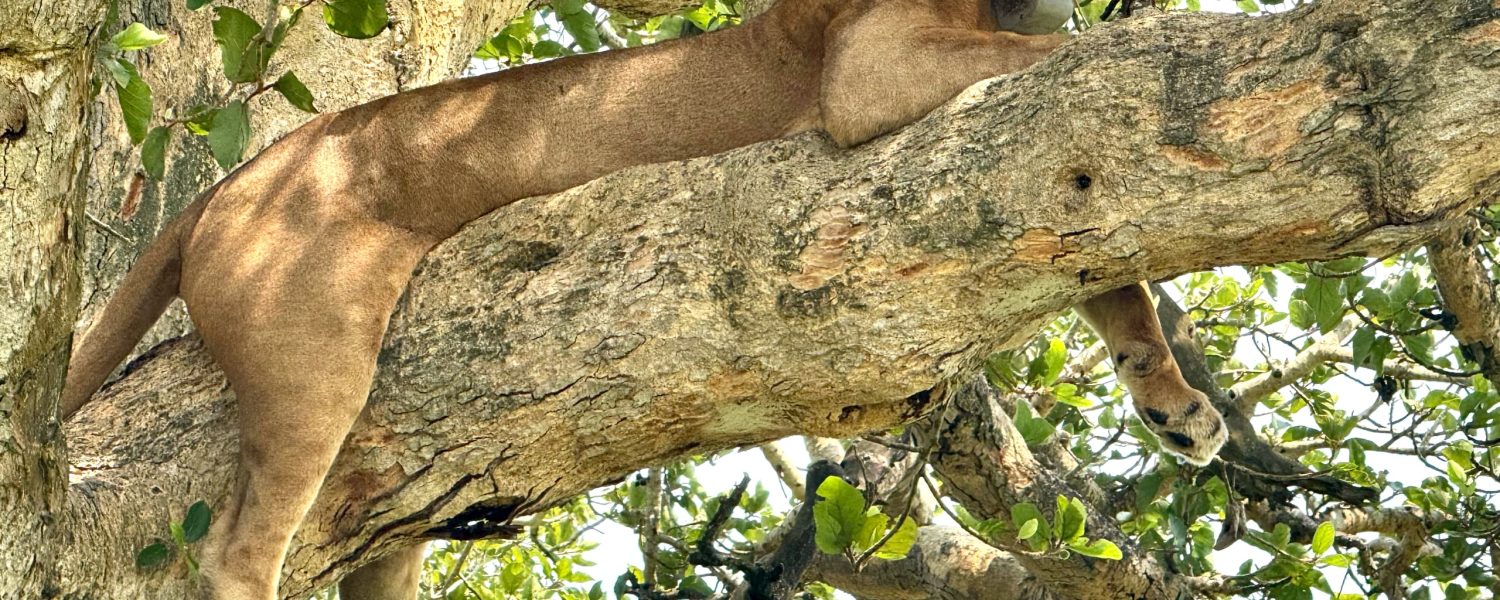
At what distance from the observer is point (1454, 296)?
4516 millimetres

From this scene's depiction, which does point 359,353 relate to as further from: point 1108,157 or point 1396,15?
point 1396,15

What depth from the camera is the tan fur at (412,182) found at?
11.4ft

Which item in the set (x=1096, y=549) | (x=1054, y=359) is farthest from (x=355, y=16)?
(x=1054, y=359)

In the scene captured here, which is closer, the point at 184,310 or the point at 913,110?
the point at 913,110

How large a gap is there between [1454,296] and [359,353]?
322 centimetres

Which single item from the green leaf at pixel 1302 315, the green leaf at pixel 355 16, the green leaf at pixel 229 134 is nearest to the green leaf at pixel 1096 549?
the green leaf at pixel 1302 315

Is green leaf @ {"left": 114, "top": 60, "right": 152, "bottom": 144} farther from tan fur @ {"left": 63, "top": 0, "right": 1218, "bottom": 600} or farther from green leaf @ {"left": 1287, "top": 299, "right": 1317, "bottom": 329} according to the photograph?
green leaf @ {"left": 1287, "top": 299, "right": 1317, "bottom": 329}

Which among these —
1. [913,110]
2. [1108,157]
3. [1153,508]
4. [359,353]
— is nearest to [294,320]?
[359,353]

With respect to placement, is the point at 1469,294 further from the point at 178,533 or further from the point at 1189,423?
the point at 178,533

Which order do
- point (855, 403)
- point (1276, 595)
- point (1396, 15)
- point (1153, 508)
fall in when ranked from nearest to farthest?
point (1396, 15), point (855, 403), point (1276, 595), point (1153, 508)

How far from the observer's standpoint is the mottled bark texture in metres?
2.75

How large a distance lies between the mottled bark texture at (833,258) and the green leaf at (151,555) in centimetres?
3

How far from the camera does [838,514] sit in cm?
358

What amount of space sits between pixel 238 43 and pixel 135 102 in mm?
373
